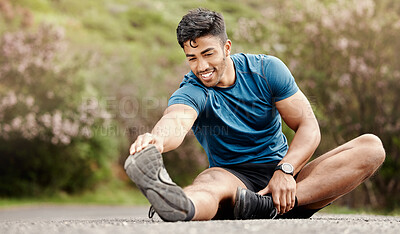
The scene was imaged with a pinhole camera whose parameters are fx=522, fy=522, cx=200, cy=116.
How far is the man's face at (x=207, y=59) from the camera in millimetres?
3588

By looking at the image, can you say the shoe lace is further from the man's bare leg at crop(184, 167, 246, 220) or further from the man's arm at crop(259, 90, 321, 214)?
the man's bare leg at crop(184, 167, 246, 220)

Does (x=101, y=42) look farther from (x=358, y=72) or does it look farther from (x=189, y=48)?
(x=189, y=48)

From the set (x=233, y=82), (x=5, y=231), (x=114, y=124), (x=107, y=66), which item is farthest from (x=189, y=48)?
(x=107, y=66)

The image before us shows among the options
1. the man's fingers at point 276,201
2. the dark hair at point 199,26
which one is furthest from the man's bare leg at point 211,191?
the dark hair at point 199,26

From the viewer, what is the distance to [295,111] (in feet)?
12.3

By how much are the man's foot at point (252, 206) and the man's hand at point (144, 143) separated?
570 millimetres

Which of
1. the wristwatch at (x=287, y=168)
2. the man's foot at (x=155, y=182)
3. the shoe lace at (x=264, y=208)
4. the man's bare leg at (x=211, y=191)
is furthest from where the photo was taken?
the wristwatch at (x=287, y=168)

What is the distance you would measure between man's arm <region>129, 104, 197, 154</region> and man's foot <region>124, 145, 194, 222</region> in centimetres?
6

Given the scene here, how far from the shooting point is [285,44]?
1173cm

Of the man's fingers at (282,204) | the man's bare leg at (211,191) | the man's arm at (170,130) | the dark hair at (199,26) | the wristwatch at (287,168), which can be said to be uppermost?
the dark hair at (199,26)

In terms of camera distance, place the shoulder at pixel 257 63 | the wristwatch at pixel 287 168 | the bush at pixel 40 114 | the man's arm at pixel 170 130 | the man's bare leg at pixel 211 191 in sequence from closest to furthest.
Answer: the man's arm at pixel 170 130, the man's bare leg at pixel 211 191, the wristwatch at pixel 287 168, the shoulder at pixel 257 63, the bush at pixel 40 114

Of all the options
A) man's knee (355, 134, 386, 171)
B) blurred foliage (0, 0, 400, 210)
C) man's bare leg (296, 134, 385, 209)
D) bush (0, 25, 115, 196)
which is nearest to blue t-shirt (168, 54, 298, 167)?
man's bare leg (296, 134, 385, 209)

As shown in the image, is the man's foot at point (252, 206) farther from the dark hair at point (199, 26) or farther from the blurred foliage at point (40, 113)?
the blurred foliage at point (40, 113)

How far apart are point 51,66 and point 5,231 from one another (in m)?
11.1
